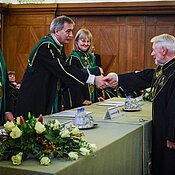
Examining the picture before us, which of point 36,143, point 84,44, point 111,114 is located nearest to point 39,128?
point 36,143

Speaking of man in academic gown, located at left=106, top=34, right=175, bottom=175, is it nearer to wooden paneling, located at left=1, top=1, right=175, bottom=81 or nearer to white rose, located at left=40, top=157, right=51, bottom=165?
white rose, located at left=40, top=157, right=51, bottom=165

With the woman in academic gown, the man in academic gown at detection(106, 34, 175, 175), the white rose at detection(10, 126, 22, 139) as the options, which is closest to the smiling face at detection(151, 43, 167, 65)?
the man in academic gown at detection(106, 34, 175, 175)

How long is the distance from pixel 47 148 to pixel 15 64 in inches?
367

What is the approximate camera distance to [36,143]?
2.47 meters

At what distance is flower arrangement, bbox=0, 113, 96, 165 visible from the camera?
7.99ft

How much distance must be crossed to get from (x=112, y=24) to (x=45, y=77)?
5.87 metres

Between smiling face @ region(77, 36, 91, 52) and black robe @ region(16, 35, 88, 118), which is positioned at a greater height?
smiling face @ region(77, 36, 91, 52)

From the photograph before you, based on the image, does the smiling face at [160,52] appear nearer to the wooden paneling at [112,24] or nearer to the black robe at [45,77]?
the black robe at [45,77]

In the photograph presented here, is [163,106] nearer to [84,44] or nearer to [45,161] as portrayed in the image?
[45,161]

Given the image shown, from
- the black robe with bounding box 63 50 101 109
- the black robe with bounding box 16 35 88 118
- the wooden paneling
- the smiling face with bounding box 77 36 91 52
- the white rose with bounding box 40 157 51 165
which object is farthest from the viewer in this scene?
the wooden paneling

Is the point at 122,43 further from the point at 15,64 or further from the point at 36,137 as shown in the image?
the point at 36,137

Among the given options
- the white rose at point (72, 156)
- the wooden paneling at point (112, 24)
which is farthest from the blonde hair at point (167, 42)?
the wooden paneling at point (112, 24)

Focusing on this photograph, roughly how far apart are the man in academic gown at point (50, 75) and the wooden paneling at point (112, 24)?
17.5ft

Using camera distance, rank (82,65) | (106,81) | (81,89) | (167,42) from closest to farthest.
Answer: (167,42) → (106,81) → (81,89) → (82,65)
